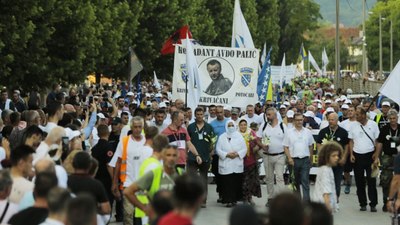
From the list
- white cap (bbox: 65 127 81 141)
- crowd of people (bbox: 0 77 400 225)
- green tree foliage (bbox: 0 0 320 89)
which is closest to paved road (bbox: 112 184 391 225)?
crowd of people (bbox: 0 77 400 225)

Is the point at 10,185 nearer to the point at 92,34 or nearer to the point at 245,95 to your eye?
the point at 245,95

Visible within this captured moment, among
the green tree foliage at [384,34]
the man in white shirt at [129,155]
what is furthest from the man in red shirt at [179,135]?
the green tree foliage at [384,34]

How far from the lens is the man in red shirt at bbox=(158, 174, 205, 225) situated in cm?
730

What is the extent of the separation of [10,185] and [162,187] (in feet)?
4.43

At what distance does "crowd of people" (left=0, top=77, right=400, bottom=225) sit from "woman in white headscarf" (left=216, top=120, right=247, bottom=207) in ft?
0.05

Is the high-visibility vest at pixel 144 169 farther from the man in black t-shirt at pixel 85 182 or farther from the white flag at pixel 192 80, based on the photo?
the white flag at pixel 192 80

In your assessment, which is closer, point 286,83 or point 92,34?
point 92,34

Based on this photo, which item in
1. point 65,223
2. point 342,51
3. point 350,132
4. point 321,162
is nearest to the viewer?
point 65,223

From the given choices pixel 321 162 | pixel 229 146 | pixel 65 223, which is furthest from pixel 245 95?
pixel 65 223

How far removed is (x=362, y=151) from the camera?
18.6 meters

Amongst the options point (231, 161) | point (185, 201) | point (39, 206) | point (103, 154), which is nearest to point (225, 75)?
point (231, 161)

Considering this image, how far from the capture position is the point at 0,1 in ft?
94.0

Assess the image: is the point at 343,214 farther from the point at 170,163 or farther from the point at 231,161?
the point at 170,163

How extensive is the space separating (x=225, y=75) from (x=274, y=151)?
16.2 feet
